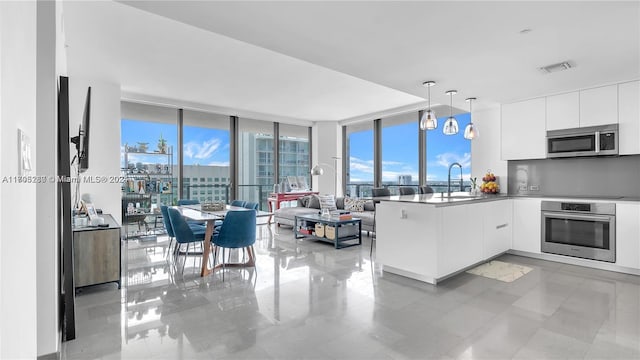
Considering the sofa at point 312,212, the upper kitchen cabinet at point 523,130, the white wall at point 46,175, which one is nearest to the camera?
the white wall at point 46,175

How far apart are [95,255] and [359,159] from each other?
266 inches

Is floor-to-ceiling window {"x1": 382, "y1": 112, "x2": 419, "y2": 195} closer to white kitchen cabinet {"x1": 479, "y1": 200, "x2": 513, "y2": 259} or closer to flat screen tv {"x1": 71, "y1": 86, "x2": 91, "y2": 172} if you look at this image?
white kitchen cabinet {"x1": 479, "y1": 200, "x2": 513, "y2": 259}

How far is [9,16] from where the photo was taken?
2.29ft

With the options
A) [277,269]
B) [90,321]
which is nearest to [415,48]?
[277,269]

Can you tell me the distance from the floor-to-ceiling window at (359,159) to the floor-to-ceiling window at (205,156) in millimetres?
3439

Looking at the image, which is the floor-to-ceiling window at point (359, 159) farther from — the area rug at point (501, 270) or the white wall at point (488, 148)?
the area rug at point (501, 270)

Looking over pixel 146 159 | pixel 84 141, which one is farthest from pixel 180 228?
pixel 146 159

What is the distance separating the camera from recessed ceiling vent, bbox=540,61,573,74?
330cm

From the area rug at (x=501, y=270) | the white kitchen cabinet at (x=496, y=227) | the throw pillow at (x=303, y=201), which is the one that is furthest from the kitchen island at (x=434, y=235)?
the throw pillow at (x=303, y=201)

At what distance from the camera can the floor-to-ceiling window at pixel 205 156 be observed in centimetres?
722

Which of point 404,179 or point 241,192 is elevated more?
point 404,179

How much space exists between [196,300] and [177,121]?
16.7ft

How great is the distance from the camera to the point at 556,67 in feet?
11.1

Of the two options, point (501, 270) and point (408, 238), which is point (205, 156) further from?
point (501, 270)
